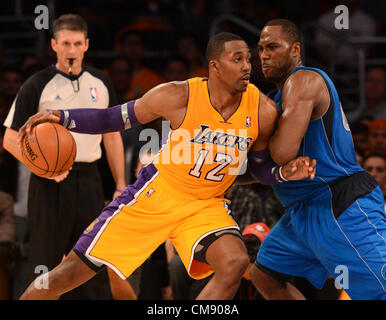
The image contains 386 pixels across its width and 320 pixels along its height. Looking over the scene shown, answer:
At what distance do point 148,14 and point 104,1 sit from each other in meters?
0.84

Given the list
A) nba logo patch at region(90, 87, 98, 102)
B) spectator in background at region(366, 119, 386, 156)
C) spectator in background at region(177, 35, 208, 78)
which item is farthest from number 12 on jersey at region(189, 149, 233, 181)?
spectator in background at region(177, 35, 208, 78)

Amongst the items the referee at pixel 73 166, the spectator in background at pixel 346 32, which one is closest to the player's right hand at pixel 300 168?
the referee at pixel 73 166

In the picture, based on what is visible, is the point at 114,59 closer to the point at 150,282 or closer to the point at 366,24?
the point at 150,282

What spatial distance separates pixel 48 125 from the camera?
395 centimetres

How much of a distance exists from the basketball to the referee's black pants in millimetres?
650

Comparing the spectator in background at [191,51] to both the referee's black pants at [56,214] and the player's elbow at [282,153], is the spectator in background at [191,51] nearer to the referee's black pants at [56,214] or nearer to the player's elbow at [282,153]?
the referee's black pants at [56,214]

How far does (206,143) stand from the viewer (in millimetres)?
3887

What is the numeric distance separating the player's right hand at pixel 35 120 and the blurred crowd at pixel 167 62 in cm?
178

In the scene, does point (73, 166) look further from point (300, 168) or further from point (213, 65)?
point (300, 168)

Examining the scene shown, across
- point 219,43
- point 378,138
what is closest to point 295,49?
point 219,43

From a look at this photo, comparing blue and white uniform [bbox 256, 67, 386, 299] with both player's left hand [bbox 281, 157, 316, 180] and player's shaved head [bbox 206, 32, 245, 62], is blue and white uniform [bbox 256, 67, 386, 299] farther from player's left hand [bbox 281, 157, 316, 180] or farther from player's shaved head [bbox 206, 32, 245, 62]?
player's shaved head [bbox 206, 32, 245, 62]

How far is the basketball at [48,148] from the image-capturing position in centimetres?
393

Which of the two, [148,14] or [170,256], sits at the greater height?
[148,14]
